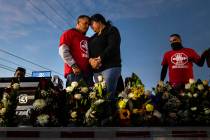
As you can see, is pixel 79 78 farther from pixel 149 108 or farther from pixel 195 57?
pixel 149 108

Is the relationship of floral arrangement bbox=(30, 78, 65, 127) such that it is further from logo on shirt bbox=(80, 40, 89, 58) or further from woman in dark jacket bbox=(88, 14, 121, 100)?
logo on shirt bbox=(80, 40, 89, 58)

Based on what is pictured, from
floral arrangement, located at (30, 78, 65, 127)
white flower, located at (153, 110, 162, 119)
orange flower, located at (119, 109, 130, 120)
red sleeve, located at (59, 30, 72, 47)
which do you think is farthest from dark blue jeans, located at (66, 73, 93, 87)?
white flower, located at (153, 110, 162, 119)

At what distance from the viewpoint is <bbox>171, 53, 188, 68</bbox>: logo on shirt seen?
28.1 ft


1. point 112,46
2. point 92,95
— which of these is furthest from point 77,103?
point 112,46

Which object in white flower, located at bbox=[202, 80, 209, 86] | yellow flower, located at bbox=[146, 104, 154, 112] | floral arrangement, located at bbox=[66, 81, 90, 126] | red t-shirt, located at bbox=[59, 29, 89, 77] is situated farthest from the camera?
red t-shirt, located at bbox=[59, 29, 89, 77]

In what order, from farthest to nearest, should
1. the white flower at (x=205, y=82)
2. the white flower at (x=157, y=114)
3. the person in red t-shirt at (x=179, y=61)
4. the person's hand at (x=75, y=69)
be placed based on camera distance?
the person in red t-shirt at (x=179, y=61) < the person's hand at (x=75, y=69) < the white flower at (x=205, y=82) < the white flower at (x=157, y=114)

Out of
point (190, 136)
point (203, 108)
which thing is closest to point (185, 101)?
point (203, 108)

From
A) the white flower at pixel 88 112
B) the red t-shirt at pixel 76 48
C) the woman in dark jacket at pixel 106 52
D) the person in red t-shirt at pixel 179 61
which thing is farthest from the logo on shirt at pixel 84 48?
the white flower at pixel 88 112

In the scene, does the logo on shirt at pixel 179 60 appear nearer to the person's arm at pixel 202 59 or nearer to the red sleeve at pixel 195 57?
the red sleeve at pixel 195 57

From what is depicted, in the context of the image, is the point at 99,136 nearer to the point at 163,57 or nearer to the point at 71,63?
the point at 71,63

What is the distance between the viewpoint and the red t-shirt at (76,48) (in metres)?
7.43

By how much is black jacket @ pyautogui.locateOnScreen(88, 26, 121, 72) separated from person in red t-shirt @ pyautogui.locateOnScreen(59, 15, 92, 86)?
0.29 m

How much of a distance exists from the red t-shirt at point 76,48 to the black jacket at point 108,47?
0.26m

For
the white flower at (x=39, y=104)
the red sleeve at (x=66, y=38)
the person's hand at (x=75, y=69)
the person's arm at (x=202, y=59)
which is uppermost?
the red sleeve at (x=66, y=38)
